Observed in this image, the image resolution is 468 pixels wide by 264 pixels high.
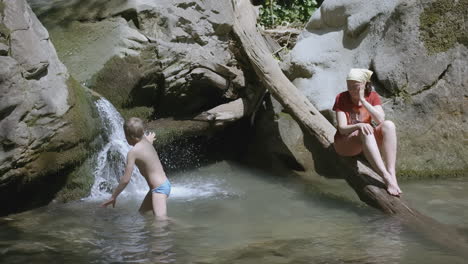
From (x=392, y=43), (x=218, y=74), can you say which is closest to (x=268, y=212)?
(x=218, y=74)

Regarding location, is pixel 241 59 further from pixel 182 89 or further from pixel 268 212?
pixel 268 212

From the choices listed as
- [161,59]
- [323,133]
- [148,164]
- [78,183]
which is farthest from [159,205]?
[161,59]

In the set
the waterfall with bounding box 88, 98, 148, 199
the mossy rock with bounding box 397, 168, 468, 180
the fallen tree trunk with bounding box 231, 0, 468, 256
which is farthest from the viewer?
the mossy rock with bounding box 397, 168, 468, 180

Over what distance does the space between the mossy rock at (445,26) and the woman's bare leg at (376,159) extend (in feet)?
8.25

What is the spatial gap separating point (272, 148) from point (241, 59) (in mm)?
1306

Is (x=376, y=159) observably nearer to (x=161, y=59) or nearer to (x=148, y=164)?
(x=148, y=164)

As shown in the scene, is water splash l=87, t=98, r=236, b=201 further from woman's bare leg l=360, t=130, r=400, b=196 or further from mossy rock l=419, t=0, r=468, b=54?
mossy rock l=419, t=0, r=468, b=54

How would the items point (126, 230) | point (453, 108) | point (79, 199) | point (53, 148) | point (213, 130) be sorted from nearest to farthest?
point (126, 230) → point (53, 148) → point (79, 199) → point (453, 108) → point (213, 130)

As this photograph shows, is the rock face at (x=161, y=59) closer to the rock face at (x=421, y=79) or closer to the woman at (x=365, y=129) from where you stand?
the rock face at (x=421, y=79)

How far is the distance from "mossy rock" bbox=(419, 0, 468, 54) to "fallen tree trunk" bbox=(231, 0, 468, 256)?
181 centimetres

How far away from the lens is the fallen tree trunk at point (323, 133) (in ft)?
16.0

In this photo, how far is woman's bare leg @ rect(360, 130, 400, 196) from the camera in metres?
5.46

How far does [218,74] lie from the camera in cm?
772

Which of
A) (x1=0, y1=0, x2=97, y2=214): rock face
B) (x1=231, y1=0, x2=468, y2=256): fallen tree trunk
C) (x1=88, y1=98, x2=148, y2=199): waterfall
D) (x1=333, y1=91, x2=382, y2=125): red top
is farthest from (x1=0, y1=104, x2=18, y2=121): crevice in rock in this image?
(x1=231, y1=0, x2=468, y2=256): fallen tree trunk
